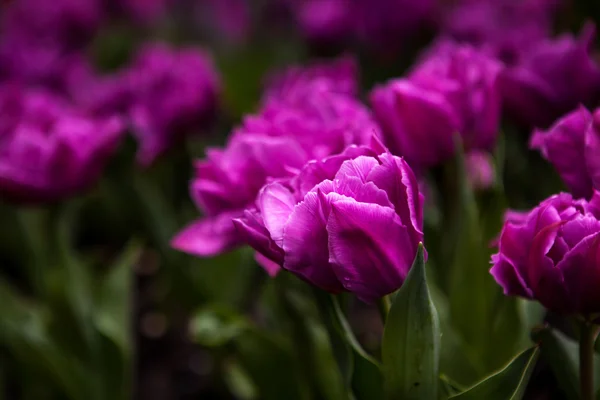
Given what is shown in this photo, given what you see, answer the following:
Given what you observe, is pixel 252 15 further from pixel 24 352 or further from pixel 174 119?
pixel 24 352

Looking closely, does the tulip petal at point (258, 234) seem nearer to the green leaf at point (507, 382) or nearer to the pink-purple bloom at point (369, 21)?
the green leaf at point (507, 382)

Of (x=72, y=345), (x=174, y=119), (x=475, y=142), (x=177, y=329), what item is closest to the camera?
(x=475, y=142)

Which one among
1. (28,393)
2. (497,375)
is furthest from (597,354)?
(28,393)

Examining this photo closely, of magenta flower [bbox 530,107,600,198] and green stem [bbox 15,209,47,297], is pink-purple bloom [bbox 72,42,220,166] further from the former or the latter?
magenta flower [bbox 530,107,600,198]

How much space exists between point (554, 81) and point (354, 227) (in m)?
0.24

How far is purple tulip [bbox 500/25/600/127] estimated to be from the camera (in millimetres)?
467

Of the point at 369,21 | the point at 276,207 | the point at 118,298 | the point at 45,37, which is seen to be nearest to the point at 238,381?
the point at 118,298

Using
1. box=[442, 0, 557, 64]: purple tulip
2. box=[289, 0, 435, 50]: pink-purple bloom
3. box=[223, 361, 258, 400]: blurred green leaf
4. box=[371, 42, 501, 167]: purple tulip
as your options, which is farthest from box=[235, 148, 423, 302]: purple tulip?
box=[289, 0, 435, 50]: pink-purple bloom

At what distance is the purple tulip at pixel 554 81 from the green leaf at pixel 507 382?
0.20 m

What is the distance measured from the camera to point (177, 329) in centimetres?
86

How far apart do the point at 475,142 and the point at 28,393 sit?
517mm

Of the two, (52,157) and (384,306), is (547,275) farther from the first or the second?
(52,157)

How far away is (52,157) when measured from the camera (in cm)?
57

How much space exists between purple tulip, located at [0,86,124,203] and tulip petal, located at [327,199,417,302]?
0.35m
